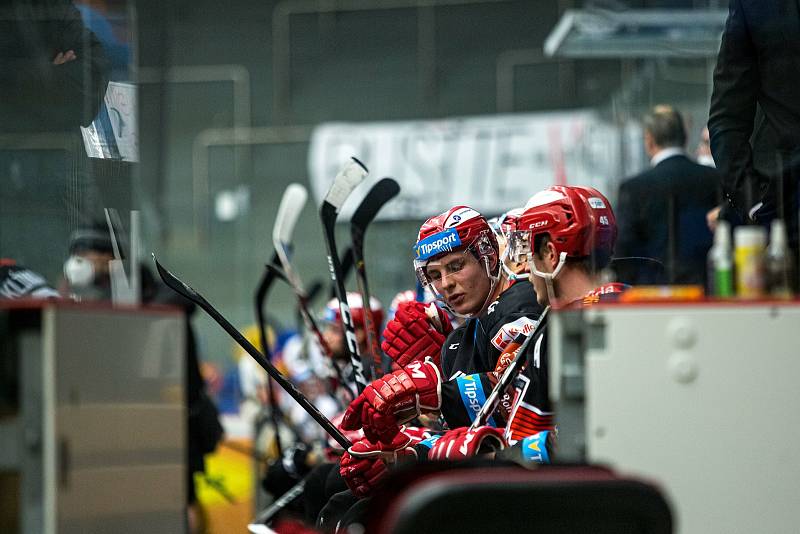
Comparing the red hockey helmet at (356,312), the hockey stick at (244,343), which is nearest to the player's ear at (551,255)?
the hockey stick at (244,343)

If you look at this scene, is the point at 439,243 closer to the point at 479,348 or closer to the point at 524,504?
the point at 479,348

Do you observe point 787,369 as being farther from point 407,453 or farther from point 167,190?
point 167,190

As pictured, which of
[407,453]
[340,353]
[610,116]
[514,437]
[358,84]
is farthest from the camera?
[358,84]

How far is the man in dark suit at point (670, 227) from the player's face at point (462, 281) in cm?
38

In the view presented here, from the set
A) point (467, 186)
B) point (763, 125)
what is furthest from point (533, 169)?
point (763, 125)

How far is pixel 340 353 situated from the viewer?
15.3 ft

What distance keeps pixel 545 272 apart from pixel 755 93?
66 centimetres

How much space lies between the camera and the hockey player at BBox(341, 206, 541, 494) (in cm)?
254

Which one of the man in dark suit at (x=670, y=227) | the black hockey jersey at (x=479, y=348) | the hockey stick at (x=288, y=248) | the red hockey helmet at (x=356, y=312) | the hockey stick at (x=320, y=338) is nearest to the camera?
the man in dark suit at (x=670, y=227)

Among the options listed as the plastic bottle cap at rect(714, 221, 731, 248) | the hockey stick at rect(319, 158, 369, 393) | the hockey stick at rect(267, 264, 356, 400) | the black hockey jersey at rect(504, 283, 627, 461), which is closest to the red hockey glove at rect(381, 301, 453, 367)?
the hockey stick at rect(319, 158, 369, 393)

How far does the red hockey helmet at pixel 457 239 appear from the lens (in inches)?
118

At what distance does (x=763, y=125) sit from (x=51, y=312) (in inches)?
64.0

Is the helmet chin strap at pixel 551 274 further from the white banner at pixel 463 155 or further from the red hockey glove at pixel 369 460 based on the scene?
the white banner at pixel 463 155

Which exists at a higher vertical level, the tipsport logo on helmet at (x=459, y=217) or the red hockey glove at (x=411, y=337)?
the tipsport logo on helmet at (x=459, y=217)
